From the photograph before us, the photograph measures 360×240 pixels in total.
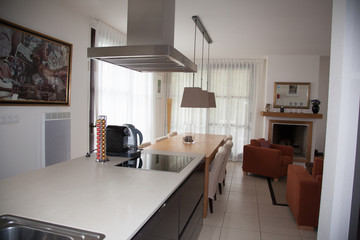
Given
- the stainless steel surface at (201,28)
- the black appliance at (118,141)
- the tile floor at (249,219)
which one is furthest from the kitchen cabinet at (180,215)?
the stainless steel surface at (201,28)

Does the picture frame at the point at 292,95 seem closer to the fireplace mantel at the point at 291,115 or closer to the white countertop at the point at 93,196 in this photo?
the fireplace mantel at the point at 291,115

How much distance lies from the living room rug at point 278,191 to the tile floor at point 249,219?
9cm

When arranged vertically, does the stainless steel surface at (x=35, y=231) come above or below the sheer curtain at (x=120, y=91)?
below

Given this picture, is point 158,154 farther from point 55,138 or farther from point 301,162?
point 301,162

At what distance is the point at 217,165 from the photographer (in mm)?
3000

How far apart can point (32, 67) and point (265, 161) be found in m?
4.09

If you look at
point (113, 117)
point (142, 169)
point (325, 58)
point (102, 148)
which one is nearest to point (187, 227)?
point (142, 169)

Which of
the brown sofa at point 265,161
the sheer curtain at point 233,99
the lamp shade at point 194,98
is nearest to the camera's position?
the lamp shade at point 194,98

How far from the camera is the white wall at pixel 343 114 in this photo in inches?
44.9

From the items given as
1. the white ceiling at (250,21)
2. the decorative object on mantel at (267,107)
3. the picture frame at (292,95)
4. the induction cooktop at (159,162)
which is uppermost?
the white ceiling at (250,21)

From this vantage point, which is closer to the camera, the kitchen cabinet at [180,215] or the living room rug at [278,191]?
the kitchen cabinet at [180,215]

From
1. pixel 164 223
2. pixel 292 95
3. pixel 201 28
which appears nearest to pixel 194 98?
pixel 201 28

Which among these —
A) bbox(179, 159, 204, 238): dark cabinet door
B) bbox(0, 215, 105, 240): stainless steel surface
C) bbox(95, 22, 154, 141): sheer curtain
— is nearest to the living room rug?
bbox(179, 159, 204, 238): dark cabinet door

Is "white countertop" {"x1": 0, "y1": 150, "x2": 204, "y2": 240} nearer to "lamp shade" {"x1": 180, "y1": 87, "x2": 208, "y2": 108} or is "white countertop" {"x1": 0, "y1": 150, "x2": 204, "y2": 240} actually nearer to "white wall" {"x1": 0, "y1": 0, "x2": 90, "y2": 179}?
"white wall" {"x1": 0, "y1": 0, "x2": 90, "y2": 179}
